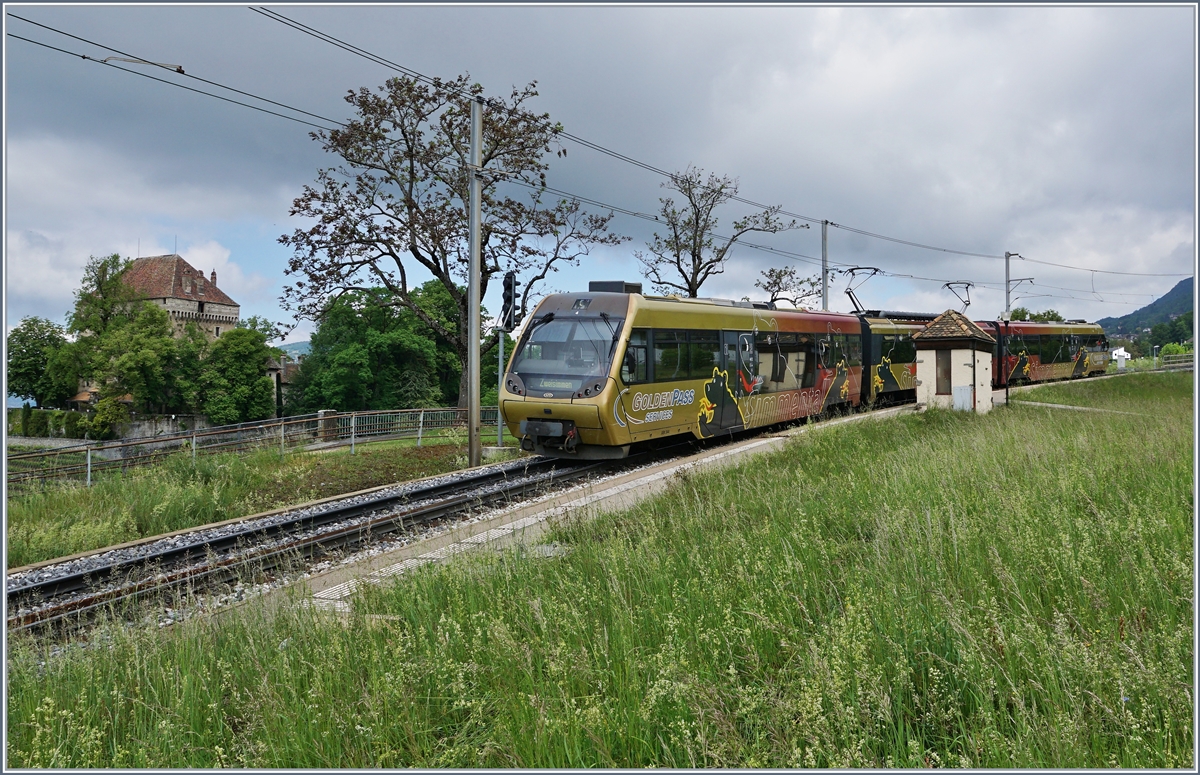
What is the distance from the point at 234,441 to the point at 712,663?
751 inches

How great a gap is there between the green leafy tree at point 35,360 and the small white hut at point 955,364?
7503 centimetres

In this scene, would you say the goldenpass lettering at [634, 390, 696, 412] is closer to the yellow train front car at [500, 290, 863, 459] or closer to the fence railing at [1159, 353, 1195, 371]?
the yellow train front car at [500, 290, 863, 459]

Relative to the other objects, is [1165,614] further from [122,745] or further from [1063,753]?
[122,745]

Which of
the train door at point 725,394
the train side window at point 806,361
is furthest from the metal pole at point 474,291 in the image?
the train side window at point 806,361

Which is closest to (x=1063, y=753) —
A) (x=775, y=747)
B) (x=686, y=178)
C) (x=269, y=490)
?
(x=775, y=747)

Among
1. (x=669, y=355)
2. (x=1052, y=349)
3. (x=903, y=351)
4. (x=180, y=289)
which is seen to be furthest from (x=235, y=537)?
(x=180, y=289)

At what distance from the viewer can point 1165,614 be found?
3633 millimetres

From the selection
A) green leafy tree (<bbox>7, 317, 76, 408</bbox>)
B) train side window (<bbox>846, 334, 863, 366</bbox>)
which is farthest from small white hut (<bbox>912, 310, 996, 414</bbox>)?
green leafy tree (<bbox>7, 317, 76, 408</bbox>)

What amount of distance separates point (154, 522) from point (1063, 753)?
12.4 metres

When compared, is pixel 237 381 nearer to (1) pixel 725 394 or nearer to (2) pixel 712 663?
(1) pixel 725 394

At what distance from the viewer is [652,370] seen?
13.9 metres

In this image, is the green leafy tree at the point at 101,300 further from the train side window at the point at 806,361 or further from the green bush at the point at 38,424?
the train side window at the point at 806,361

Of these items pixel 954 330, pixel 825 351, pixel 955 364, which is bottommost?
pixel 955 364

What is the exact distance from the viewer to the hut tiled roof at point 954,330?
748 inches
